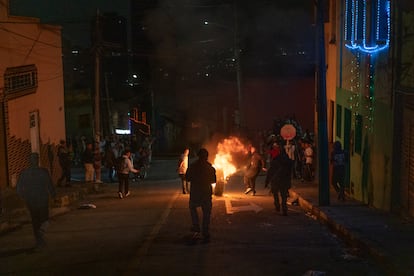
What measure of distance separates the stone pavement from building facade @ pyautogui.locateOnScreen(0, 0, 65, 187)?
5.08ft

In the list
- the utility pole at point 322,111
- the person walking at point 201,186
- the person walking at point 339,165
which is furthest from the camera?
the person walking at point 339,165

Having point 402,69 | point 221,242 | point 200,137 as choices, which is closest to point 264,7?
point 200,137

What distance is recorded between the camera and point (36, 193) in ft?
26.8

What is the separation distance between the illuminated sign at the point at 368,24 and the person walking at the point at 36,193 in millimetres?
7083

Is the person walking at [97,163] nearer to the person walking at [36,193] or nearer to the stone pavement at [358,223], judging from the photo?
the stone pavement at [358,223]

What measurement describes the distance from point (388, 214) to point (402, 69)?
2.79 metres

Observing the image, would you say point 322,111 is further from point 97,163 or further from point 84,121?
point 84,121

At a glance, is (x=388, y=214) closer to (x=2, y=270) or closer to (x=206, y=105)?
(x=2, y=270)

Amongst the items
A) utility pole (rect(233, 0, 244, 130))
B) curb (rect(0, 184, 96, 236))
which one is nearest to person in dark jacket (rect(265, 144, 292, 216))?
curb (rect(0, 184, 96, 236))

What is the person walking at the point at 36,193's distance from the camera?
8164 mm

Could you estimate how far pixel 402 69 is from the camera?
407 inches

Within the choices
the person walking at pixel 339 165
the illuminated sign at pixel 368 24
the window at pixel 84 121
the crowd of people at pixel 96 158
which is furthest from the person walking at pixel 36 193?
the window at pixel 84 121

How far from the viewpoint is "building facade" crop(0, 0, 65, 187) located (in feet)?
51.1

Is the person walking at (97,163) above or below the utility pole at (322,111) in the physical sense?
below
